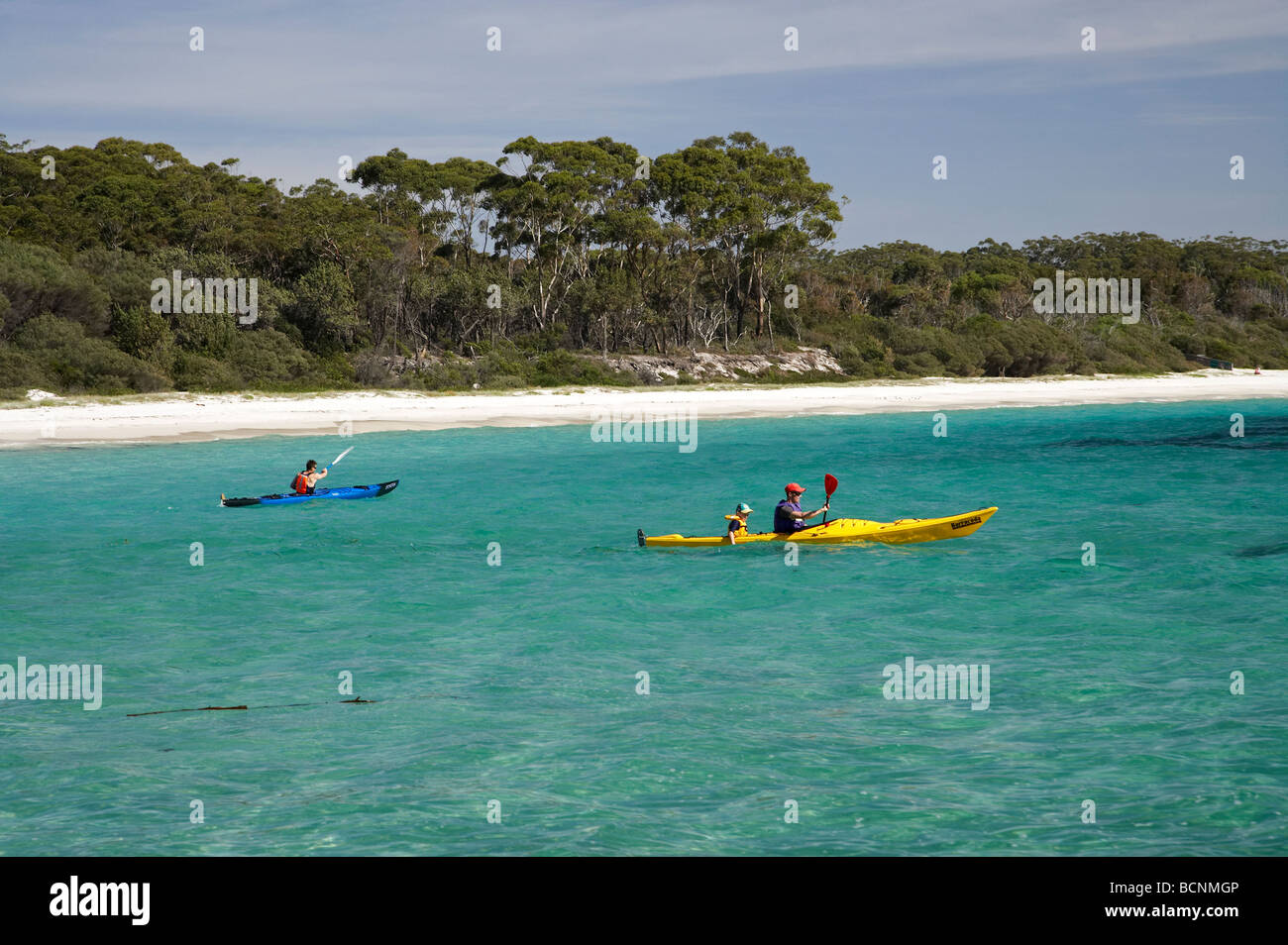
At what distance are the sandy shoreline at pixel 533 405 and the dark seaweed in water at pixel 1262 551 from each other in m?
26.6

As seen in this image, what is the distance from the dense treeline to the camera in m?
43.9

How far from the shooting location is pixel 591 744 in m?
9.34

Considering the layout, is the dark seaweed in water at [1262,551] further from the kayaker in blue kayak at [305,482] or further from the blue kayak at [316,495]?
the kayaker in blue kayak at [305,482]

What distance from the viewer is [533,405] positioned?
44188 millimetres

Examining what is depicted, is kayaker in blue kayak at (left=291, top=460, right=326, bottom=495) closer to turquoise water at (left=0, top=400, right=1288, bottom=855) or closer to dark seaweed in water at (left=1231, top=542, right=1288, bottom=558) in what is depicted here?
turquoise water at (left=0, top=400, right=1288, bottom=855)

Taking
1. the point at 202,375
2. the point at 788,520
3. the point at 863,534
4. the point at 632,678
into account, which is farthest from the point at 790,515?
the point at 202,375

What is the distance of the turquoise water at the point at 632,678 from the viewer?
782 cm

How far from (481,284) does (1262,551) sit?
4256 centimetres

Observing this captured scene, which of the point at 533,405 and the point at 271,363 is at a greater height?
the point at 271,363

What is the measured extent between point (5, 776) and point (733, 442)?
96.8 ft

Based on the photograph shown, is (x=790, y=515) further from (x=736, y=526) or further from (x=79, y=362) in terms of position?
(x=79, y=362)

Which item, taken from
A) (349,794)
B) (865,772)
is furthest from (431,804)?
(865,772)
